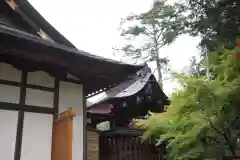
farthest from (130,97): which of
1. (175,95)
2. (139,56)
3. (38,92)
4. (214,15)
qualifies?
(139,56)

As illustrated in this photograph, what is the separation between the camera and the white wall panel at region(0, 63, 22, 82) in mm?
4797

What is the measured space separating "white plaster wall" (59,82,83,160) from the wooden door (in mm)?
436

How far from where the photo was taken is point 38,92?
509cm

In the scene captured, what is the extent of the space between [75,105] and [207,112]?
101 inches

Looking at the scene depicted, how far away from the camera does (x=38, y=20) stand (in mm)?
5742

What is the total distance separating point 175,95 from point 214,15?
2.26 meters

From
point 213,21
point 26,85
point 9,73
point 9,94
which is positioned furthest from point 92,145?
point 213,21

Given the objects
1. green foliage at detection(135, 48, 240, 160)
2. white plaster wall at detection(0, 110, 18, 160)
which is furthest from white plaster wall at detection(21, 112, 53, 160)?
green foliage at detection(135, 48, 240, 160)

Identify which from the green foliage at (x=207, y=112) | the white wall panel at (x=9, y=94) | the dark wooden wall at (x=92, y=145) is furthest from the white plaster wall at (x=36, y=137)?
the green foliage at (x=207, y=112)

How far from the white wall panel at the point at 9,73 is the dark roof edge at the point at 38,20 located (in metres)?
1.13

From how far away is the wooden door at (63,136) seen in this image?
450 cm

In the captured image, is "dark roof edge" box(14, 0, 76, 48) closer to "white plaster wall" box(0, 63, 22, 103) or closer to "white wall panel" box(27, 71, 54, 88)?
"white wall panel" box(27, 71, 54, 88)

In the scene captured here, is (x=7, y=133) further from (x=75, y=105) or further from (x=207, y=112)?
(x=207, y=112)

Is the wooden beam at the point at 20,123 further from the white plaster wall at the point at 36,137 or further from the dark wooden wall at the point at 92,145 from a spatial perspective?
the dark wooden wall at the point at 92,145
